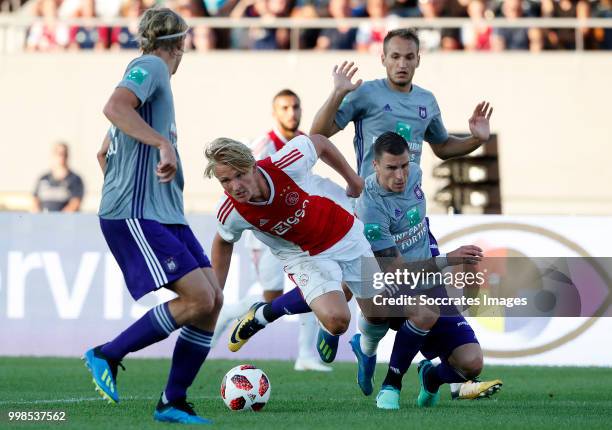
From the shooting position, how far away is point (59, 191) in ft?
51.8

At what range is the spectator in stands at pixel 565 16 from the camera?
17.7 meters

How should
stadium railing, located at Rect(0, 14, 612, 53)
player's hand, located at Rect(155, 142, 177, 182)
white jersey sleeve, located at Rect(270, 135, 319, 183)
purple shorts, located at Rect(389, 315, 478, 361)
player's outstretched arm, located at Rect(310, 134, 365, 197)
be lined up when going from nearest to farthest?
1. player's hand, located at Rect(155, 142, 177, 182)
2. white jersey sleeve, located at Rect(270, 135, 319, 183)
3. player's outstretched arm, located at Rect(310, 134, 365, 197)
4. purple shorts, located at Rect(389, 315, 478, 361)
5. stadium railing, located at Rect(0, 14, 612, 53)

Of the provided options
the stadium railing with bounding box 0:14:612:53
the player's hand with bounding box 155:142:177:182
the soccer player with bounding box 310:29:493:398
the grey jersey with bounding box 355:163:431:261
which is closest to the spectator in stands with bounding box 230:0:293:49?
the stadium railing with bounding box 0:14:612:53

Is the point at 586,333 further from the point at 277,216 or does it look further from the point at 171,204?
the point at 171,204

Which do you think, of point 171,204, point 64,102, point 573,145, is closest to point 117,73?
point 64,102

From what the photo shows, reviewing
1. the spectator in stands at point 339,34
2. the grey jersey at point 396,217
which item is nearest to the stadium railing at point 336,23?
the spectator in stands at point 339,34

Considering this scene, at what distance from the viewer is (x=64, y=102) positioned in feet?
60.0

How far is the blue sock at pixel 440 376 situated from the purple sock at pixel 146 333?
2.10m

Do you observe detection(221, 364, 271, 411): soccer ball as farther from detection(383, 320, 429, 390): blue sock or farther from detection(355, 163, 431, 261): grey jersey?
detection(355, 163, 431, 261): grey jersey

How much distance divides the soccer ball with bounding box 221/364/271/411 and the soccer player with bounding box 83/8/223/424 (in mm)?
836

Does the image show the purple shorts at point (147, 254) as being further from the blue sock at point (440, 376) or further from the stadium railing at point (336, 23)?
the stadium railing at point (336, 23)

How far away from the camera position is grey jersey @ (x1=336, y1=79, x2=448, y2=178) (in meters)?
8.35

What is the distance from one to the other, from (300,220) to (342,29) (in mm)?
10597

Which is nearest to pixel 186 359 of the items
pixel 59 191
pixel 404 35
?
pixel 404 35
